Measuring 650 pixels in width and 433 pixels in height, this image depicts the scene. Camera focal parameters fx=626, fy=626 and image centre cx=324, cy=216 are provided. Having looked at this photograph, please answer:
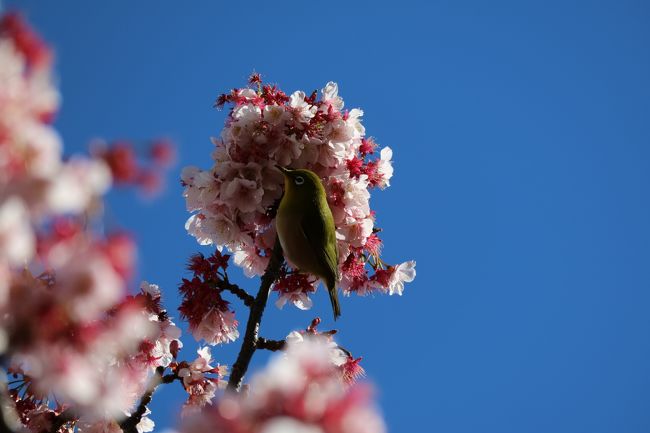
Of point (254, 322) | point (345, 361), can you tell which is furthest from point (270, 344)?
point (345, 361)

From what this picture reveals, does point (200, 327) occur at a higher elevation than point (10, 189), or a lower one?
higher

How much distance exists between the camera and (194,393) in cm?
352

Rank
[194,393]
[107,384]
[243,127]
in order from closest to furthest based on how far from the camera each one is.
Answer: [107,384], [194,393], [243,127]

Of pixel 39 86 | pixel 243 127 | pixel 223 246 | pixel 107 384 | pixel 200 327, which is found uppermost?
pixel 243 127

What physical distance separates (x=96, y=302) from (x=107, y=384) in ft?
1.13

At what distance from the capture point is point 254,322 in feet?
11.3

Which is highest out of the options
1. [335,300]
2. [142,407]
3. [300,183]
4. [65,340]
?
[300,183]

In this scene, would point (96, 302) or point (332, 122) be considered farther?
point (332, 122)

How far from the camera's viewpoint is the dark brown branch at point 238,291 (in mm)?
3648

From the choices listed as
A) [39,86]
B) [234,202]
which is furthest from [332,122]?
[39,86]

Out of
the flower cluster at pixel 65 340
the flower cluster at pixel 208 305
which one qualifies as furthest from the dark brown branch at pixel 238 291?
the flower cluster at pixel 65 340

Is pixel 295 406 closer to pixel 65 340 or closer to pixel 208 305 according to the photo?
pixel 65 340

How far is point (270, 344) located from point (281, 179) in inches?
41.2

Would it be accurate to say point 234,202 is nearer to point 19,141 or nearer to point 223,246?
point 223,246
